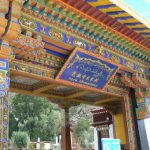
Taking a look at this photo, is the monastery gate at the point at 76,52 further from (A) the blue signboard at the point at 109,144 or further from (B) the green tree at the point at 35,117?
(B) the green tree at the point at 35,117

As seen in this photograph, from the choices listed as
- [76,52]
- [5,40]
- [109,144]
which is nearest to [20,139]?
[76,52]

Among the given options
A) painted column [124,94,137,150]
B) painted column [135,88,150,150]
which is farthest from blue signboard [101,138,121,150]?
painted column [135,88,150,150]

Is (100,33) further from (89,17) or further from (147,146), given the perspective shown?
(147,146)

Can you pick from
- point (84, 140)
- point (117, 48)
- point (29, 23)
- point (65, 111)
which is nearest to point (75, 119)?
point (84, 140)

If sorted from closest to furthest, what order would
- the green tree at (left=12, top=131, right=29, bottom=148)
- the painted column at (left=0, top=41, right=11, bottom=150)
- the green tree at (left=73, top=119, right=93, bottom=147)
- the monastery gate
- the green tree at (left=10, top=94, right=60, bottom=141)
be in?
the painted column at (left=0, top=41, right=11, bottom=150) < the monastery gate < the green tree at (left=12, top=131, right=29, bottom=148) < the green tree at (left=10, top=94, right=60, bottom=141) < the green tree at (left=73, top=119, right=93, bottom=147)

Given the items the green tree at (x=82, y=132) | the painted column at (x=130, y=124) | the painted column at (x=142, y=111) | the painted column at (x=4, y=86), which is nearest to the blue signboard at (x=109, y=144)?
the painted column at (x=4, y=86)

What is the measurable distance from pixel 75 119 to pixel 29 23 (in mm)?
28139

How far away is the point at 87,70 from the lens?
5.95 meters

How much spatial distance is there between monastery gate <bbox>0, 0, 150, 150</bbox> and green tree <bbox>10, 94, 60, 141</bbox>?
1762cm

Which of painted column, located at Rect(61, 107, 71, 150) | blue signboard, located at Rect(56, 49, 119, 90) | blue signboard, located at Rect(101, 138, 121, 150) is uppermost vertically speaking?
blue signboard, located at Rect(56, 49, 119, 90)

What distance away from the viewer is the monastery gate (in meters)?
4.02

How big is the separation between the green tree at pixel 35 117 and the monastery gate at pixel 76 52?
1762 centimetres

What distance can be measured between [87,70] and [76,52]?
2.64 feet

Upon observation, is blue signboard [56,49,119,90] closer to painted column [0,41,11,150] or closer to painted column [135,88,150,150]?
painted column [135,88,150,150]
